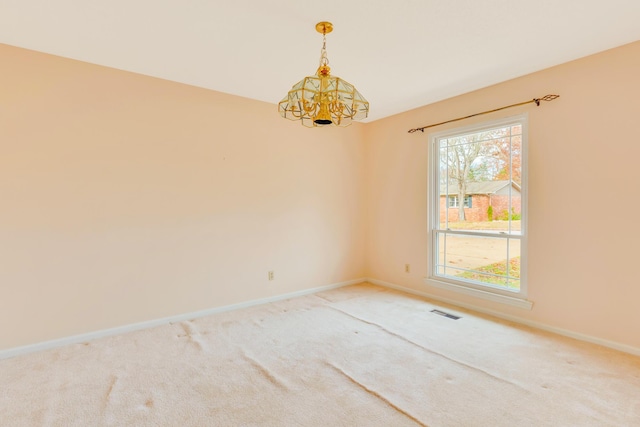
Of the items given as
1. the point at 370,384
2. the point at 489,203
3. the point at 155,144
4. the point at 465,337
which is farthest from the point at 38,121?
the point at 489,203

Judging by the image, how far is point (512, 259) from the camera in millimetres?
3320

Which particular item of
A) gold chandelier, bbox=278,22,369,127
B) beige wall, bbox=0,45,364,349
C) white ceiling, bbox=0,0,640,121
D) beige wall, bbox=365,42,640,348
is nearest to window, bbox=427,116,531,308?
beige wall, bbox=365,42,640,348

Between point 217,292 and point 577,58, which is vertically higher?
point 577,58

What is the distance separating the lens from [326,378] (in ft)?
7.20

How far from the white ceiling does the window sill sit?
2.07 meters

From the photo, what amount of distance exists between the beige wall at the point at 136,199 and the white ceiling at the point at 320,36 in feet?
1.20

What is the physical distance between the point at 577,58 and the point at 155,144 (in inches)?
157

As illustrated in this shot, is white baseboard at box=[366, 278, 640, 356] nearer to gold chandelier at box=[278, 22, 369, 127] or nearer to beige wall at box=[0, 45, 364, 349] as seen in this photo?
beige wall at box=[0, 45, 364, 349]

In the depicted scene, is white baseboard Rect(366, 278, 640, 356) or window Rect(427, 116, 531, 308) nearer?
white baseboard Rect(366, 278, 640, 356)

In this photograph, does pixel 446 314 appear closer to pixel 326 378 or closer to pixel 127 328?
pixel 326 378

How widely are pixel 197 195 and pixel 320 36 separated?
2.03 m

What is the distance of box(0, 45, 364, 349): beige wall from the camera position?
256 cm

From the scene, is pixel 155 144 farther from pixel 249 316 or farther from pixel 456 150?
pixel 456 150

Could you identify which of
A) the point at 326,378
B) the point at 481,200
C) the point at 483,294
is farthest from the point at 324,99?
the point at 483,294
